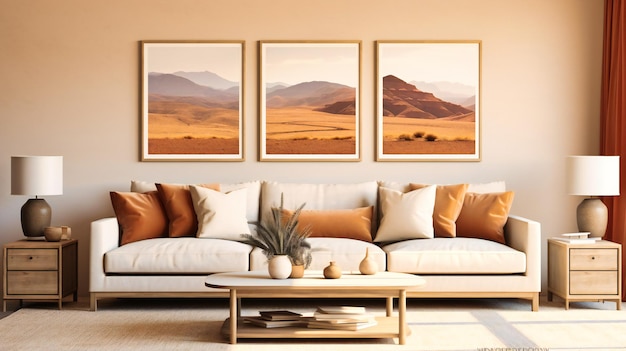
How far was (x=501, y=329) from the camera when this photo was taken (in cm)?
525

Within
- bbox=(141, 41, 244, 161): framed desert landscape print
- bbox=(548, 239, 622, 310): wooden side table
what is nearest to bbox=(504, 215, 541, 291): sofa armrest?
bbox=(548, 239, 622, 310): wooden side table

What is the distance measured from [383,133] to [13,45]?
3.14 m

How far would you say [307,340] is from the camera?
4.97 metres

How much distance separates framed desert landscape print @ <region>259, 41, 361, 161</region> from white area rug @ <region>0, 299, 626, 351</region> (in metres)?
1.32

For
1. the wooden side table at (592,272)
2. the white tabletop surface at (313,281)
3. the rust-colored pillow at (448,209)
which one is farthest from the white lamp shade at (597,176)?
the white tabletop surface at (313,281)

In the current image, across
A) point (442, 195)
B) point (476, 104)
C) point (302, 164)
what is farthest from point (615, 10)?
point (302, 164)

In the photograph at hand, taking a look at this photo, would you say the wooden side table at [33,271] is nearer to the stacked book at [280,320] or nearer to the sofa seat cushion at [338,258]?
the sofa seat cushion at [338,258]

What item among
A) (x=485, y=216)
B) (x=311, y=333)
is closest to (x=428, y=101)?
(x=485, y=216)

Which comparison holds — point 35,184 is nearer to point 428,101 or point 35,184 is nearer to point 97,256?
point 97,256

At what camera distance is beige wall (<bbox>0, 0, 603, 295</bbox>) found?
684 centimetres

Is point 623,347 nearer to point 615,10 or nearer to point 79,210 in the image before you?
point 615,10

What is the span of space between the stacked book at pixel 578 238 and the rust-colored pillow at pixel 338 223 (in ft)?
4.82

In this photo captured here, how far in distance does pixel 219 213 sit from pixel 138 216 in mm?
606

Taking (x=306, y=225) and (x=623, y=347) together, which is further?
(x=306, y=225)
